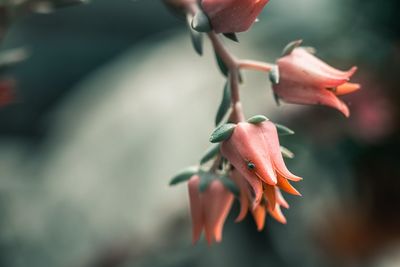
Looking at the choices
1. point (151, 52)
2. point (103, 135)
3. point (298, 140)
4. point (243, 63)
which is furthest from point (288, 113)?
point (243, 63)

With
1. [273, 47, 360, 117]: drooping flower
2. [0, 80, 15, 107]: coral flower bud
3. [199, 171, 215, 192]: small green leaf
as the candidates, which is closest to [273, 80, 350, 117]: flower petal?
[273, 47, 360, 117]: drooping flower

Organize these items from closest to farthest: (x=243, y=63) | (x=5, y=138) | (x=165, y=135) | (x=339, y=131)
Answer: (x=243, y=63), (x=339, y=131), (x=165, y=135), (x=5, y=138)

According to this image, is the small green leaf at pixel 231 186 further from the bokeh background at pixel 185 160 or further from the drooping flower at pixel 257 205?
the bokeh background at pixel 185 160

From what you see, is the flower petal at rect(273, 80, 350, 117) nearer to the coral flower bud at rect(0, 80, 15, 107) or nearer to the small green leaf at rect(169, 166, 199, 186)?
the small green leaf at rect(169, 166, 199, 186)

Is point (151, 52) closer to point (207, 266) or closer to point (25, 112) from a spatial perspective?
point (25, 112)

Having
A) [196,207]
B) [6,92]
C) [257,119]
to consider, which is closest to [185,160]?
[6,92]

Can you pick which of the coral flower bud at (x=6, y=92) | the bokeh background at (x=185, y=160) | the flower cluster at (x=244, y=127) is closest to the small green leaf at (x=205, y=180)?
the flower cluster at (x=244, y=127)
